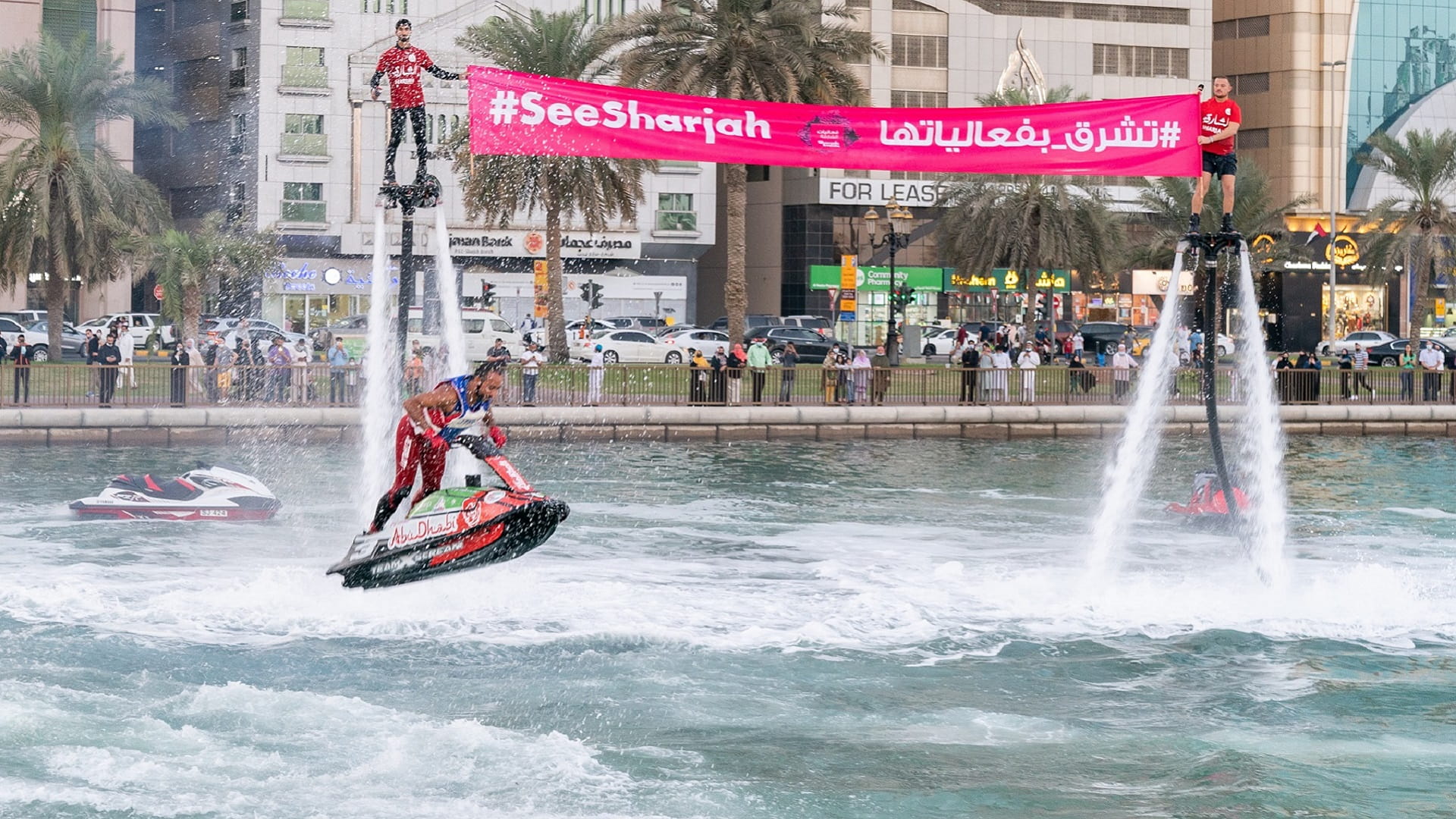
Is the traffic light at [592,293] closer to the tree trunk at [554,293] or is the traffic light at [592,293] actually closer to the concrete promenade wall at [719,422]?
the tree trunk at [554,293]

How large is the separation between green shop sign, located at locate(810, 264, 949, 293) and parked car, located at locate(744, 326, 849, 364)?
47.2 ft

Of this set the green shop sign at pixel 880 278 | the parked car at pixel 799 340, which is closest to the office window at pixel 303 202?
the parked car at pixel 799 340

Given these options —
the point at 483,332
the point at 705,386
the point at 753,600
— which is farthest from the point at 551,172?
the point at 753,600

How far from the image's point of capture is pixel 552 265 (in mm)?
50562

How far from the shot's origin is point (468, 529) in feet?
47.5

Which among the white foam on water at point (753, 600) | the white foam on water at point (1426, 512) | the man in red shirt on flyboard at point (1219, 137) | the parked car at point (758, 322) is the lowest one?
the white foam on water at point (753, 600)

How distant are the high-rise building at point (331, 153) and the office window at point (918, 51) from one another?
1172 centimetres

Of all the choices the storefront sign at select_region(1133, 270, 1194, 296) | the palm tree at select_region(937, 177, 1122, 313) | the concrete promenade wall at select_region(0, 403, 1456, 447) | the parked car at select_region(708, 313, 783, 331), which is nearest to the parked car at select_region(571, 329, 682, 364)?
the parked car at select_region(708, 313, 783, 331)

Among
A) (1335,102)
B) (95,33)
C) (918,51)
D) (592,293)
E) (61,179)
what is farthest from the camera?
(1335,102)

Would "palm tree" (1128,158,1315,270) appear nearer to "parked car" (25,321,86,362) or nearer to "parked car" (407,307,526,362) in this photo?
"parked car" (407,307,526,362)

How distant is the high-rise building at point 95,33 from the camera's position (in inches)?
2763

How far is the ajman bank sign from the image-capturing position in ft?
239

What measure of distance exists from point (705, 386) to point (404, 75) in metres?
21.1

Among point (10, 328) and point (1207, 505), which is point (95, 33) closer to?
point (10, 328)
